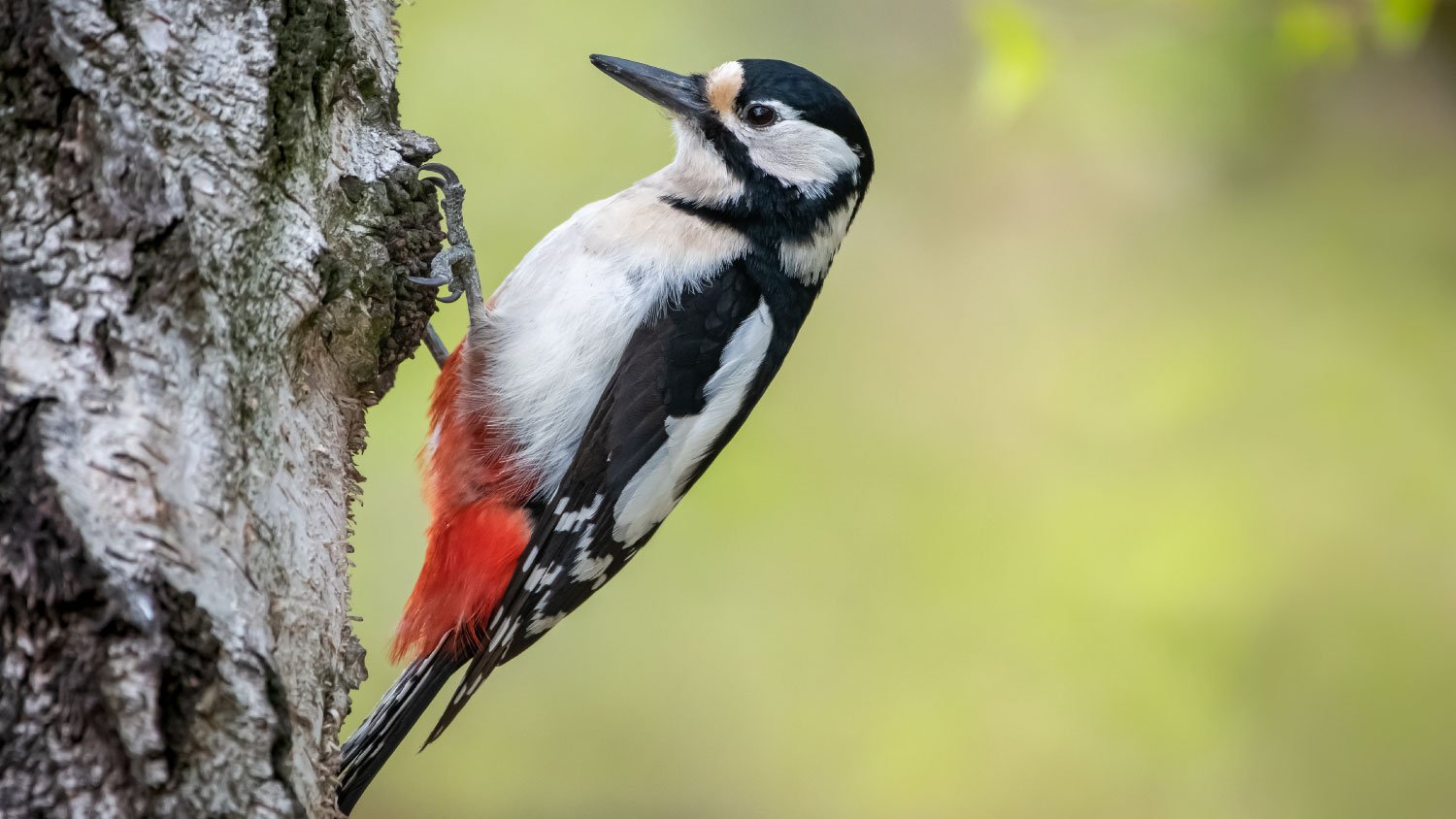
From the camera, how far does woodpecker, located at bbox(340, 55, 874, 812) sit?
2473mm

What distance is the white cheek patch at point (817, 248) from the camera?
274cm

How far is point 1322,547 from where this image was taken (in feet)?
14.0

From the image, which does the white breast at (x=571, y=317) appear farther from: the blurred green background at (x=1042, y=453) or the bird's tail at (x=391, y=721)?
the blurred green background at (x=1042, y=453)

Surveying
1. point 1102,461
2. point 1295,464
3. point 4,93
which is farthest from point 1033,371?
point 4,93

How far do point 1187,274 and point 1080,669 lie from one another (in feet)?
4.75

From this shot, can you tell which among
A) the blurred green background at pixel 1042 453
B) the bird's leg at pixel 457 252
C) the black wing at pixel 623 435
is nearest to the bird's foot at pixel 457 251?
the bird's leg at pixel 457 252

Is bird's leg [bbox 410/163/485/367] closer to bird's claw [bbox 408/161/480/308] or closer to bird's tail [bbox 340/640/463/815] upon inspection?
bird's claw [bbox 408/161/480/308]

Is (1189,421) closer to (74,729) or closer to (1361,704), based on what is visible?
(1361,704)

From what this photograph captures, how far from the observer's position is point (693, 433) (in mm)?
2627

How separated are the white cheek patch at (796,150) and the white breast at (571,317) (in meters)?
0.29

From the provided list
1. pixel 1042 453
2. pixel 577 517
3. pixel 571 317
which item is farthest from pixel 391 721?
pixel 1042 453

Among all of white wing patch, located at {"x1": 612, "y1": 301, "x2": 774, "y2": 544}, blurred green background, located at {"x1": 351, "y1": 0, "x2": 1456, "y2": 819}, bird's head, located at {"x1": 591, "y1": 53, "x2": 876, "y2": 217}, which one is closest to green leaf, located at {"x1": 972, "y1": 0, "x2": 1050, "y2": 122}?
bird's head, located at {"x1": 591, "y1": 53, "x2": 876, "y2": 217}

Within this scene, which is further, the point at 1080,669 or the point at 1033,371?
the point at 1033,371

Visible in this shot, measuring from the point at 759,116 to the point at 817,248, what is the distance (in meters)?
0.31
